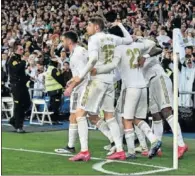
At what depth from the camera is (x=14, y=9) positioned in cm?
2969

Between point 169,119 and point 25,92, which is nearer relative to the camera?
point 169,119

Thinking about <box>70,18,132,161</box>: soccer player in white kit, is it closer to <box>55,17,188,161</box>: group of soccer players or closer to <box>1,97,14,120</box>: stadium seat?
<box>55,17,188,161</box>: group of soccer players

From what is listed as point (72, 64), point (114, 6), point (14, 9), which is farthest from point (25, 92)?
point (14, 9)

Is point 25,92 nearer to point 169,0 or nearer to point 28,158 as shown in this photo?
point 28,158

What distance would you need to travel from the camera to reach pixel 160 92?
12047 millimetres

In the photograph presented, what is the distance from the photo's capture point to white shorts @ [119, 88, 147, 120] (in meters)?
11.4

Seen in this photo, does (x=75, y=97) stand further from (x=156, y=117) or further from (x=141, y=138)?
(x=156, y=117)

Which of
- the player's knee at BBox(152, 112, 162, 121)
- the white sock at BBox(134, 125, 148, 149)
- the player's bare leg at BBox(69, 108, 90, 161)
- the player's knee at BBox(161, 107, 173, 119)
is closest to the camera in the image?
the player's bare leg at BBox(69, 108, 90, 161)

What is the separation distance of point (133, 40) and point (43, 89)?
8252mm

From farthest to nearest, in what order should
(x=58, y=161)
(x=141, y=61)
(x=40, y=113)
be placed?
(x=40, y=113) < (x=141, y=61) < (x=58, y=161)

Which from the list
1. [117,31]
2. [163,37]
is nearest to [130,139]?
[117,31]

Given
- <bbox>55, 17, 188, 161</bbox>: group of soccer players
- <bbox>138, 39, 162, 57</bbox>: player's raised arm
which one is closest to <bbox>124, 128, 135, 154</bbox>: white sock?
<bbox>55, 17, 188, 161</bbox>: group of soccer players

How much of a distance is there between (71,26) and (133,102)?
45.7ft

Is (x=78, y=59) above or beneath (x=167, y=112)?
above
